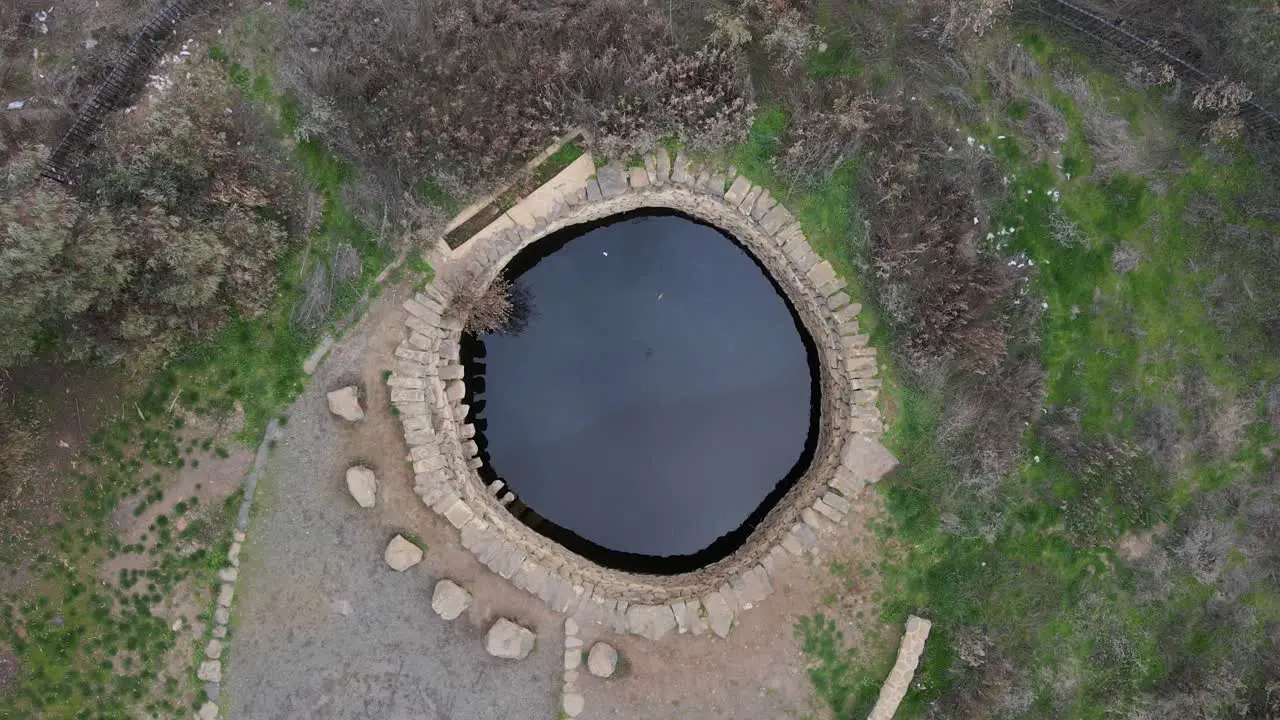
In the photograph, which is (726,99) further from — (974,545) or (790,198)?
(974,545)

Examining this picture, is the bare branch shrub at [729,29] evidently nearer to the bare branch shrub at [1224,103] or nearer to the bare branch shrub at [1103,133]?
the bare branch shrub at [1103,133]

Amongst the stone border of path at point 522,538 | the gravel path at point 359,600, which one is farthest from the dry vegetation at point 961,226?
the gravel path at point 359,600

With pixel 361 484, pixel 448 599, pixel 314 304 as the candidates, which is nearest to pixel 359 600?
pixel 448 599

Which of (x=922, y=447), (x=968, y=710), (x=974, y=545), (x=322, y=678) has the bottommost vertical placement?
(x=322, y=678)

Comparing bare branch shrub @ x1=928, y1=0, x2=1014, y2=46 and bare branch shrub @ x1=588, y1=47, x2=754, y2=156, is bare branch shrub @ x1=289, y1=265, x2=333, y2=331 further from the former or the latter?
bare branch shrub @ x1=928, y1=0, x2=1014, y2=46

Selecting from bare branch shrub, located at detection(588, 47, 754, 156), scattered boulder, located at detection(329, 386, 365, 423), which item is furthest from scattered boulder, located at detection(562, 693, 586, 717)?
bare branch shrub, located at detection(588, 47, 754, 156)

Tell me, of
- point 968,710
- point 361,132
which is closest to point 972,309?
point 968,710
